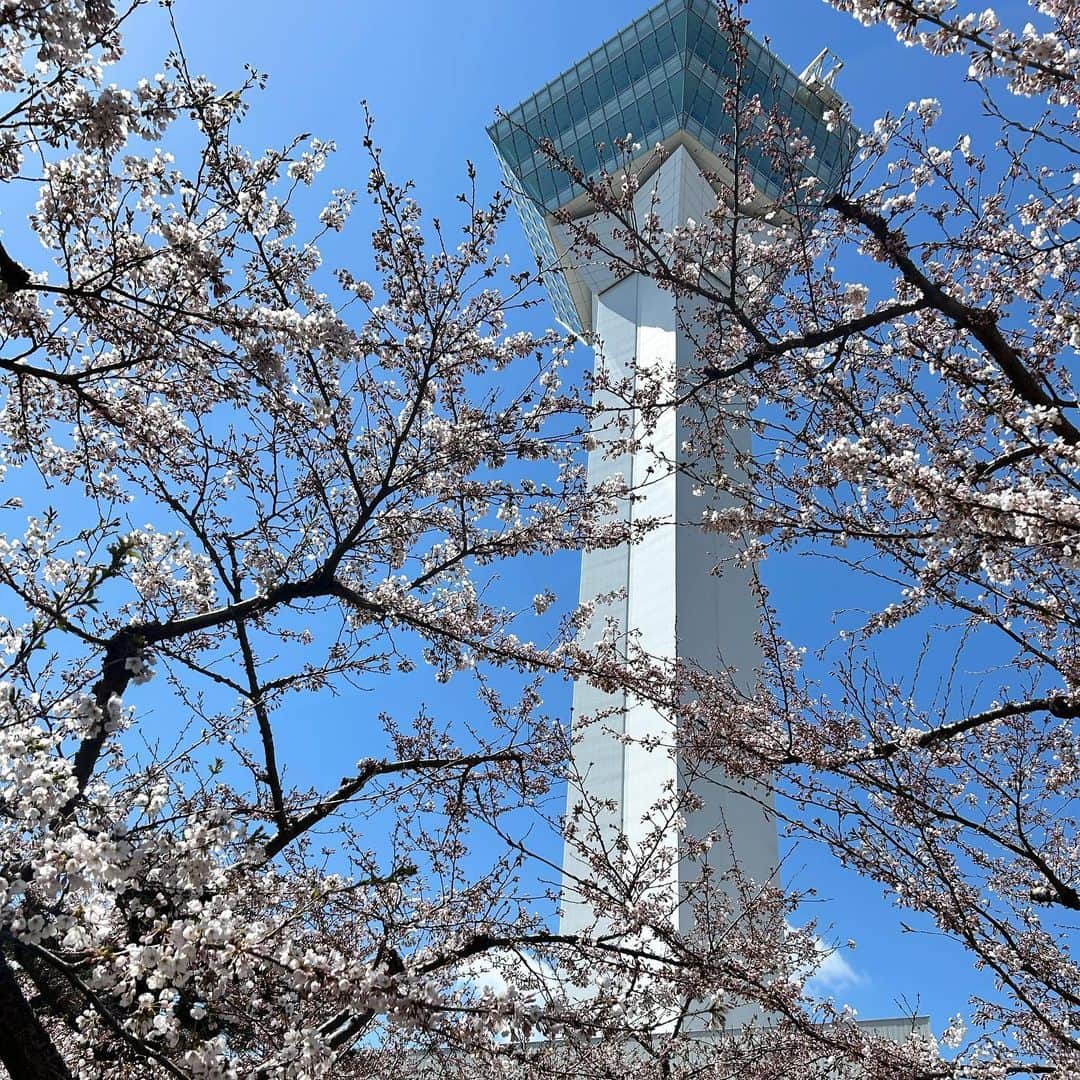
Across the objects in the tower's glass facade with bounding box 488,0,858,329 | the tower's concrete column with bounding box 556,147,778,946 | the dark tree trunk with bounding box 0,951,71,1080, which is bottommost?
the dark tree trunk with bounding box 0,951,71,1080

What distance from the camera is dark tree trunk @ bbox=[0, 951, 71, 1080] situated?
386cm

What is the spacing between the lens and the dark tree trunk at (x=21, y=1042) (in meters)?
3.86

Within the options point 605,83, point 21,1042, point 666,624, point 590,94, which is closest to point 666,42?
point 605,83

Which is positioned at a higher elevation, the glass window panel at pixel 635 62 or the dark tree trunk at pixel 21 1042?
the glass window panel at pixel 635 62

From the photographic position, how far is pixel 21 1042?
3871mm

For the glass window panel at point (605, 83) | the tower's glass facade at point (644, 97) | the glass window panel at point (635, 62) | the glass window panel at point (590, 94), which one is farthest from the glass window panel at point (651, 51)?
the glass window panel at point (590, 94)

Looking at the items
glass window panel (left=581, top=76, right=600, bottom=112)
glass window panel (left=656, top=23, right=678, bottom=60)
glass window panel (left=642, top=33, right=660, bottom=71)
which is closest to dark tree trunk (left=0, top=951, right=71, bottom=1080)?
glass window panel (left=656, top=23, right=678, bottom=60)

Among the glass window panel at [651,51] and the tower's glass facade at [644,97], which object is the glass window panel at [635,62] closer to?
the tower's glass facade at [644,97]

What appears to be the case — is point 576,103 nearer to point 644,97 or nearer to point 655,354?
point 644,97

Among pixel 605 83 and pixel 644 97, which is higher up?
pixel 605 83

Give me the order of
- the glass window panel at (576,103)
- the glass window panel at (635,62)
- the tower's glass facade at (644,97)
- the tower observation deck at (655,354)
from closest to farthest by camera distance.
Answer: the tower observation deck at (655,354) → the tower's glass facade at (644,97) → the glass window panel at (635,62) → the glass window panel at (576,103)

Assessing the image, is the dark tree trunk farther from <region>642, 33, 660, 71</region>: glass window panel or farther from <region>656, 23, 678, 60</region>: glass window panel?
<region>642, 33, 660, 71</region>: glass window panel

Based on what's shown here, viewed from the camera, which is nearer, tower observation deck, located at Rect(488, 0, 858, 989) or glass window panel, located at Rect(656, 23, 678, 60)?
tower observation deck, located at Rect(488, 0, 858, 989)

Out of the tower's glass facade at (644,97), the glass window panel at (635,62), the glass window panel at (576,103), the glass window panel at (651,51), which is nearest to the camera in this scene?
the tower's glass facade at (644,97)
